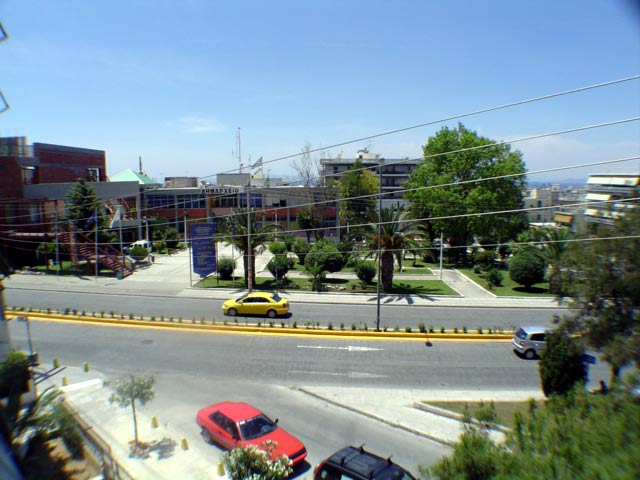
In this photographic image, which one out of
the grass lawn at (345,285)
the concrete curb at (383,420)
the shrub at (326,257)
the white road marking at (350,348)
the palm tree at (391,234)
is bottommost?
the concrete curb at (383,420)

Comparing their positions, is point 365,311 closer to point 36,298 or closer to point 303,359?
point 303,359

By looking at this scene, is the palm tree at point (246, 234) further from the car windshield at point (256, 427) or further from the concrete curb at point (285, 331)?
the car windshield at point (256, 427)

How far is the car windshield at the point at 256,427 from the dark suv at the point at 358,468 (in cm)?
179

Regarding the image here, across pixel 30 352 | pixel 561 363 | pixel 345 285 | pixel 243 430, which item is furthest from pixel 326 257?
pixel 243 430

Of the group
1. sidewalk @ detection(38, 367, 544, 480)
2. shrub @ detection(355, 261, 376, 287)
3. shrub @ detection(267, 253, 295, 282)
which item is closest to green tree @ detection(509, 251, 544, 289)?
shrub @ detection(355, 261, 376, 287)

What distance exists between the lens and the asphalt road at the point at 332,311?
20.0 m

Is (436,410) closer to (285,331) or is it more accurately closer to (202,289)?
(285,331)

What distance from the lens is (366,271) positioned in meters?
27.0

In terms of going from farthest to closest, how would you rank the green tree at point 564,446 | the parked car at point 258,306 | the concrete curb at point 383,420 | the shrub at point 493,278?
the shrub at point 493,278 < the parked car at point 258,306 < the concrete curb at point 383,420 < the green tree at point 564,446

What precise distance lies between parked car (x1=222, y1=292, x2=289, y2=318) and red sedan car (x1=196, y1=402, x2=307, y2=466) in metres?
9.87

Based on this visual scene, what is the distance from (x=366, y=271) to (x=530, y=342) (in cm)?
1244

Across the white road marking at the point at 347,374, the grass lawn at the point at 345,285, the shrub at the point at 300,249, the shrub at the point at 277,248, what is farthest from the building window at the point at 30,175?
the white road marking at the point at 347,374

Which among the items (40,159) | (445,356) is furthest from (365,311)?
(40,159)

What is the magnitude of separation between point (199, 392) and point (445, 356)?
8529mm
